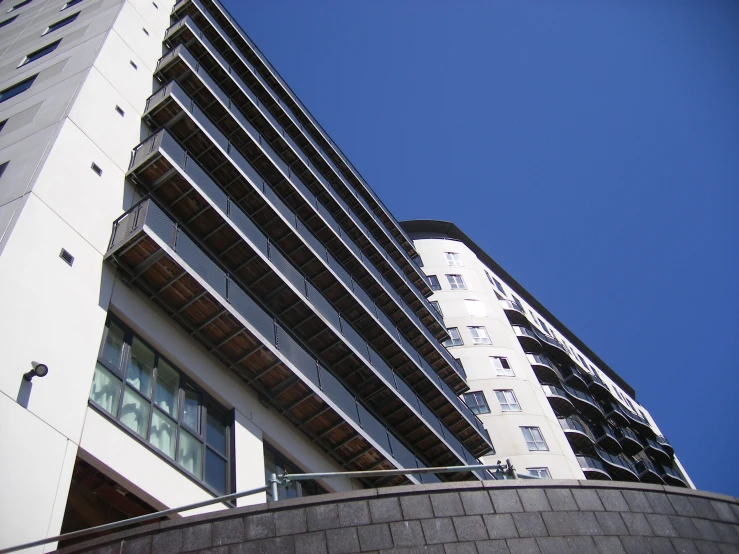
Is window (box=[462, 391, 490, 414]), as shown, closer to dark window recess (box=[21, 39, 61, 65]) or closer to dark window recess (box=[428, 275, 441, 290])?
dark window recess (box=[428, 275, 441, 290])

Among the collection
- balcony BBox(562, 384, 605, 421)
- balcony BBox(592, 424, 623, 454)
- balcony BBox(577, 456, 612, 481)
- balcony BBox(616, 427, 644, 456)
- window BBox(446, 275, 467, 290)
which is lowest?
balcony BBox(577, 456, 612, 481)

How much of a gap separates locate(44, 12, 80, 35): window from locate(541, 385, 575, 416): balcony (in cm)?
3209

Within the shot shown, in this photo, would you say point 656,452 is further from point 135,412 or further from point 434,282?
point 135,412

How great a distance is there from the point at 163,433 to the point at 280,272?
7263mm

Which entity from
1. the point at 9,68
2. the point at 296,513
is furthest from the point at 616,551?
the point at 9,68

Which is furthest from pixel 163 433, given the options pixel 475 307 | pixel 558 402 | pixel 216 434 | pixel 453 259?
pixel 453 259

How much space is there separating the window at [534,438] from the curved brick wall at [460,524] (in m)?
23.7

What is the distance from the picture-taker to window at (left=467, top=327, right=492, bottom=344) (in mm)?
40969

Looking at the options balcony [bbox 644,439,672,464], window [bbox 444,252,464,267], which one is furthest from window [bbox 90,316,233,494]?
balcony [bbox 644,439,672,464]

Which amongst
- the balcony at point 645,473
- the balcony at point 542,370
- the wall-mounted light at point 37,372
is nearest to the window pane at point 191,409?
the wall-mounted light at point 37,372

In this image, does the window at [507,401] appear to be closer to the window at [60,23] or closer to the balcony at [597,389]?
the balcony at [597,389]

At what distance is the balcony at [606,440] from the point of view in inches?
1820

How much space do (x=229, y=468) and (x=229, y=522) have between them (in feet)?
18.2

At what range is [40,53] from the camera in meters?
23.1
